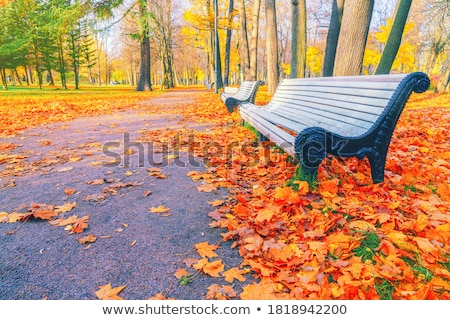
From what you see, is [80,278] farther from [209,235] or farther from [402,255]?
[402,255]

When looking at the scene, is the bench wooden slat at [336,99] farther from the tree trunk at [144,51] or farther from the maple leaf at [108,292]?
the tree trunk at [144,51]

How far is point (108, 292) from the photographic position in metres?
1.67

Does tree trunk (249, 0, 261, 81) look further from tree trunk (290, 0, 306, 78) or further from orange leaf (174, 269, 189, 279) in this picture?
orange leaf (174, 269, 189, 279)

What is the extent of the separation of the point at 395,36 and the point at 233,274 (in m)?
7.86

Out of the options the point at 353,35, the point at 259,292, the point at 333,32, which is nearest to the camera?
the point at 259,292

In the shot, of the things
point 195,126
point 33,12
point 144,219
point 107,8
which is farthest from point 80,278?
point 33,12

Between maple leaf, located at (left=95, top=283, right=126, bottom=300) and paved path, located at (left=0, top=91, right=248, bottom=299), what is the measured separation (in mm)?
34

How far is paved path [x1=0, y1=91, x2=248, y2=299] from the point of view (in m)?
1.75

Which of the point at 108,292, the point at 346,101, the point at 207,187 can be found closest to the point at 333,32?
the point at 346,101

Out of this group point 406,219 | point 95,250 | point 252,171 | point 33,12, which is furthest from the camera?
point 33,12

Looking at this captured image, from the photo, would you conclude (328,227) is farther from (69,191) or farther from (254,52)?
(254,52)

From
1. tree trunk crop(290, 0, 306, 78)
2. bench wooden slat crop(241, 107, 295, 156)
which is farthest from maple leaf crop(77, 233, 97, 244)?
tree trunk crop(290, 0, 306, 78)

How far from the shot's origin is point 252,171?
3609 millimetres

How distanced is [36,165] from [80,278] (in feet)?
9.23
